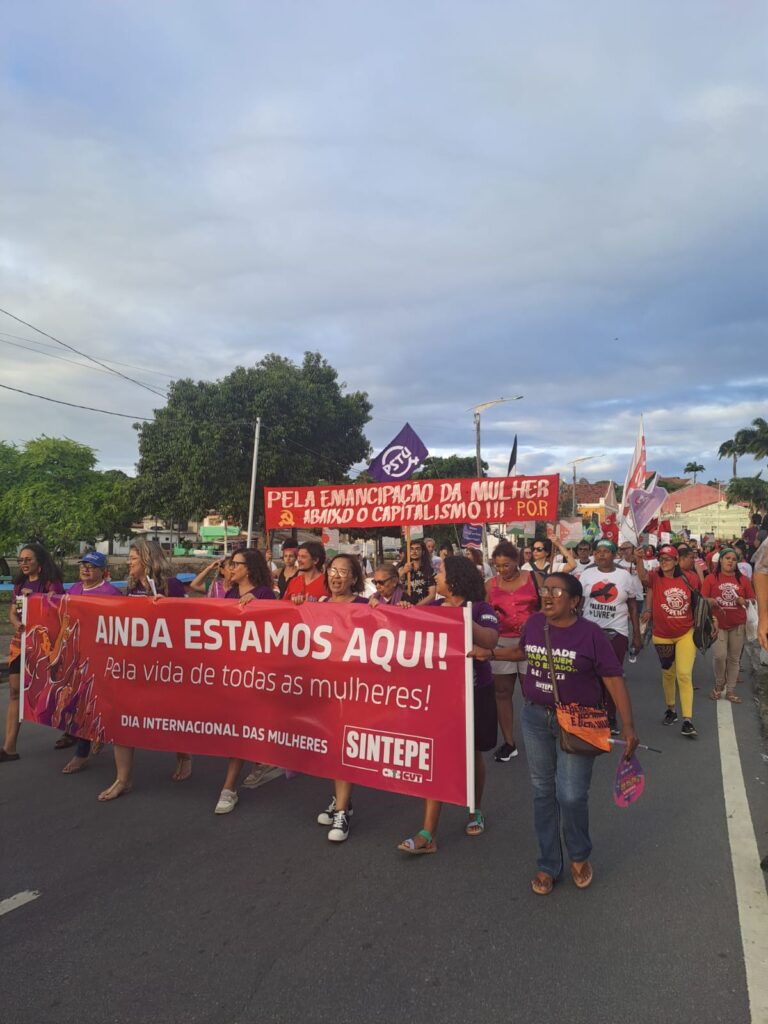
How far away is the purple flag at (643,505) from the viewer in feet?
42.8

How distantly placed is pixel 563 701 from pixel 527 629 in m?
0.41

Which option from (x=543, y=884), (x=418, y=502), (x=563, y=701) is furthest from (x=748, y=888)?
(x=418, y=502)

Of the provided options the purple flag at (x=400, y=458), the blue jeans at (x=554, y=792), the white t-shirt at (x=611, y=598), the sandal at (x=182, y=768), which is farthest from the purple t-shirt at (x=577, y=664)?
the purple flag at (x=400, y=458)

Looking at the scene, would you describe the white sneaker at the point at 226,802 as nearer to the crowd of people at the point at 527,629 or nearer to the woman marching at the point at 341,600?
the crowd of people at the point at 527,629

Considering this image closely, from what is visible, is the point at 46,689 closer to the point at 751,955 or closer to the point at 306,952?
the point at 306,952

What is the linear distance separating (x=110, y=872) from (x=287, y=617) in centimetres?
168

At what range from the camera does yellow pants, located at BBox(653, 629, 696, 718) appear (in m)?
6.27

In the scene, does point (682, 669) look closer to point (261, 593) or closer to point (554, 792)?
point (554, 792)

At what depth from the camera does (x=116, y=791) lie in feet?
15.2

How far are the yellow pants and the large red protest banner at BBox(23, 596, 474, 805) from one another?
11.7ft

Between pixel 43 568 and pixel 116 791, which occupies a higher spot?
pixel 43 568

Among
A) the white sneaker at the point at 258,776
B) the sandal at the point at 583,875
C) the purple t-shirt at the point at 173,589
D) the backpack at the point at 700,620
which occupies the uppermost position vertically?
the purple t-shirt at the point at 173,589

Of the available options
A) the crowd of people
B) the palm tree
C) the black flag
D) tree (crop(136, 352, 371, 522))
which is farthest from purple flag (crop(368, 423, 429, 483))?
the palm tree

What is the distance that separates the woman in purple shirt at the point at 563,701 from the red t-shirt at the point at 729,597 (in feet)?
17.2
